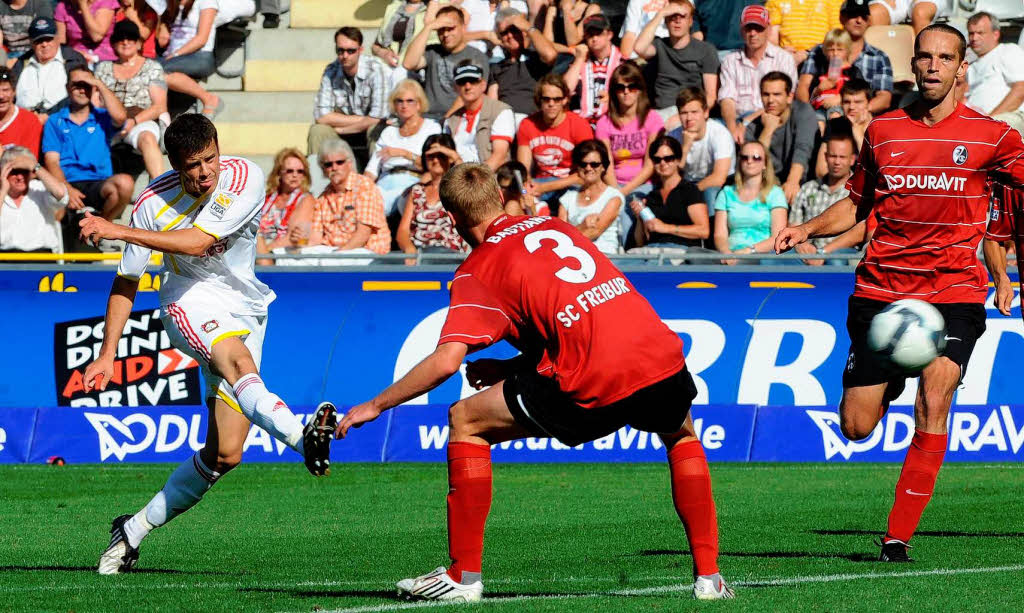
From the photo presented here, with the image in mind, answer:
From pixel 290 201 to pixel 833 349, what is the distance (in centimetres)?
584

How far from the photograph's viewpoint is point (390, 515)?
34.5 ft

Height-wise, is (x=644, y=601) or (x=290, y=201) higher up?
(x=644, y=601)

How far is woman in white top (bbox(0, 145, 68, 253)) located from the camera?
56.1 feet

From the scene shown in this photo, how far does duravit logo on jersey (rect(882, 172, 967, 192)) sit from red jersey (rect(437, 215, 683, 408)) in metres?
2.26

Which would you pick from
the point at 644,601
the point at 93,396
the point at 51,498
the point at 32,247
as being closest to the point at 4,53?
the point at 32,247

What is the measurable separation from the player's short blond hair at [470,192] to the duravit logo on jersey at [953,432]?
768 centimetres

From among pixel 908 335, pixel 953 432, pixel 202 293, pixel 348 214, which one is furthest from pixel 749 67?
pixel 202 293

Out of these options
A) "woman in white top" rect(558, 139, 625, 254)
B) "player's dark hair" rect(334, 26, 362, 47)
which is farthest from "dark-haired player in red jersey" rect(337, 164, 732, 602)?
"player's dark hair" rect(334, 26, 362, 47)

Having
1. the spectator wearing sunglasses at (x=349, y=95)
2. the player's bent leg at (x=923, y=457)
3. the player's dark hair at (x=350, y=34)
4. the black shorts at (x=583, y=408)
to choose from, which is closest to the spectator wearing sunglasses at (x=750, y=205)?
the spectator wearing sunglasses at (x=349, y=95)

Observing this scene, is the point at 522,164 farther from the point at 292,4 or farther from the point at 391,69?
the point at 292,4

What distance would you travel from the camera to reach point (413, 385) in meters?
6.22

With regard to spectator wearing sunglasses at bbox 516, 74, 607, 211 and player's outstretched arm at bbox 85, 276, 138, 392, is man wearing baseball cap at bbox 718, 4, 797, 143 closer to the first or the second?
spectator wearing sunglasses at bbox 516, 74, 607, 211

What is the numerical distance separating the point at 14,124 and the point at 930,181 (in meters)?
12.7

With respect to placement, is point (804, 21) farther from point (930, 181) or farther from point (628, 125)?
point (930, 181)
